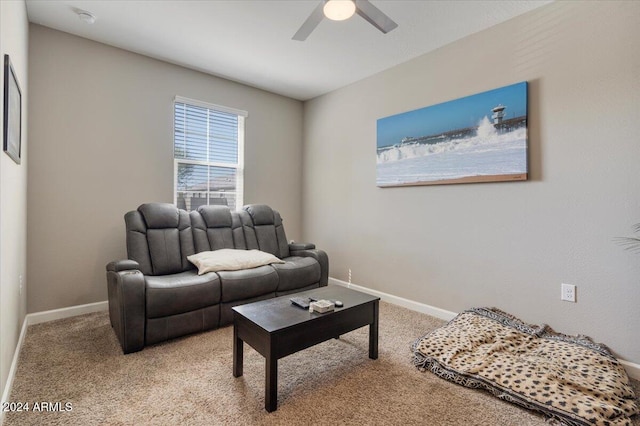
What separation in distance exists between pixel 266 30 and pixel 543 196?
9.04 ft

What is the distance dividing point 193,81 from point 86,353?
299cm

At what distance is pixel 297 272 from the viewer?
3230 mm

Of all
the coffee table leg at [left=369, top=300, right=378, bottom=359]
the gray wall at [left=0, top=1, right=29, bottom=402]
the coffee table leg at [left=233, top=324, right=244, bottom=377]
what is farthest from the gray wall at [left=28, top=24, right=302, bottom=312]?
the coffee table leg at [left=369, top=300, right=378, bottom=359]

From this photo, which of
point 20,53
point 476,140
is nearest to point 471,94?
point 476,140

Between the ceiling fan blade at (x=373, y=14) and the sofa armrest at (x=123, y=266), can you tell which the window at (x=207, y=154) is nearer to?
the sofa armrest at (x=123, y=266)

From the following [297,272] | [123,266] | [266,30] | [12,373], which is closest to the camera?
[12,373]

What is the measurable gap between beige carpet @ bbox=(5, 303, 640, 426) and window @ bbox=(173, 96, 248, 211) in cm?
188

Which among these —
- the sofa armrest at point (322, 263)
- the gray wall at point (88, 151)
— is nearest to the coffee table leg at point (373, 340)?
the sofa armrest at point (322, 263)

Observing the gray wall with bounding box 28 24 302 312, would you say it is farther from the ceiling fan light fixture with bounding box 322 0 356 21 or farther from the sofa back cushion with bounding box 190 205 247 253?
the ceiling fan light fixture with bounding box 322 0 356 21

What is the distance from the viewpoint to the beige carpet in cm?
162

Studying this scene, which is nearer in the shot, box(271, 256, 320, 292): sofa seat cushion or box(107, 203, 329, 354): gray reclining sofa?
box(107, 203, 329, 354): gray reclining sofa

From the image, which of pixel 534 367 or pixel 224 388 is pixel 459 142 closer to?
pixel 534 367

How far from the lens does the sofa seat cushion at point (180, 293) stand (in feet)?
7.66

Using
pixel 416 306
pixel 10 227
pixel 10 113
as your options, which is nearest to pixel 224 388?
pixel 10 227
